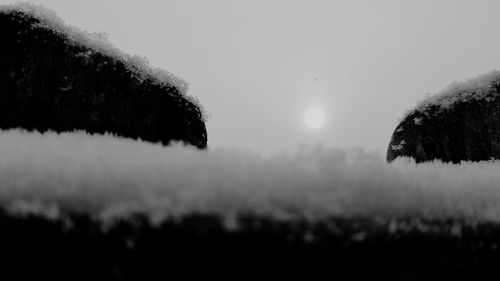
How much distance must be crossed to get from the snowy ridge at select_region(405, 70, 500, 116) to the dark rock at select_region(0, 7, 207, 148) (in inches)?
128

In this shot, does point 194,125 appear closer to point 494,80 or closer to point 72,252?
point 494,80

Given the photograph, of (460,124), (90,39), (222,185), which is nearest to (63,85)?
(90,39)

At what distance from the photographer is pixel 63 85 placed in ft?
11.7

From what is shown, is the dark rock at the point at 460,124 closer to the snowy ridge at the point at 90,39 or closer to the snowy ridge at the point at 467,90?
the snowy ridge at the point at 467,90

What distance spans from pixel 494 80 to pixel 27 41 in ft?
15.6

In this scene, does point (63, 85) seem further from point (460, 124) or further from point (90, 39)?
point (460, 124)

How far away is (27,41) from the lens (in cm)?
360

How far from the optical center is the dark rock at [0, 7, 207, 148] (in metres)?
3.43

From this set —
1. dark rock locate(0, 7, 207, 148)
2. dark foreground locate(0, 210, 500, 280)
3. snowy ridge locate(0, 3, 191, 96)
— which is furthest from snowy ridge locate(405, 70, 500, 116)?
dark foreground locate(0, 210, 500, 280)

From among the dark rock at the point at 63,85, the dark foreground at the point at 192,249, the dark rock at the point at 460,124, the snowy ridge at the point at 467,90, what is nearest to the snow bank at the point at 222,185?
the dark foreground at the point at 192,249

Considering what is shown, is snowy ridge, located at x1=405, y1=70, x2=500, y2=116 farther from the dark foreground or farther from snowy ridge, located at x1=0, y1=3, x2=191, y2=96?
the dark foreground

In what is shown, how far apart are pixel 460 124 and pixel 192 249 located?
15.9 ft

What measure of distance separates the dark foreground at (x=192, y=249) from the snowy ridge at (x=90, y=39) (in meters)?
3.45

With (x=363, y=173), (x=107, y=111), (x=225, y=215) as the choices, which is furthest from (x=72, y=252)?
(x=107, y=111)
